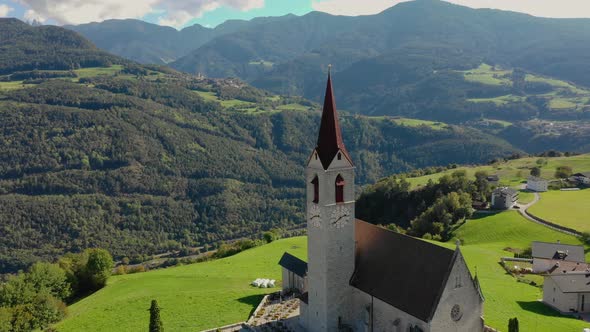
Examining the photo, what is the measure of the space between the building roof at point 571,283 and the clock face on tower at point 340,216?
31.0 metres

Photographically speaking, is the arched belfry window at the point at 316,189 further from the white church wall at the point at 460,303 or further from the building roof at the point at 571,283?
the building roof at the point at 571,283

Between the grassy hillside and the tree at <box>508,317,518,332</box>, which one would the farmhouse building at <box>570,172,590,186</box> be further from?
the tree at <box>508,317,518,332</box>

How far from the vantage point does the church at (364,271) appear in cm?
4166

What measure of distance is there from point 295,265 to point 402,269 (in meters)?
19.8

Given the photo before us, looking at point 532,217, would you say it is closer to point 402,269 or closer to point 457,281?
point 402,269

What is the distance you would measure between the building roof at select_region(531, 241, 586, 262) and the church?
43157 millimetres

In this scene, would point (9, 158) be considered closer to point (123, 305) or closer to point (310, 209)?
point (123, 305)

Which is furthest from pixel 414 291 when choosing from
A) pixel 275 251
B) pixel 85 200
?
pixel 85 200

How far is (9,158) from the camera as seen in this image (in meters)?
199

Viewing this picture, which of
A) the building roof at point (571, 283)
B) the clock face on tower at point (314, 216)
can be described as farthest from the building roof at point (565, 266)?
the clock face on tower at point (314, 216)

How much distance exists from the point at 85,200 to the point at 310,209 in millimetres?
161052

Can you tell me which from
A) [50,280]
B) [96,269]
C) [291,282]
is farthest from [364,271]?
[96,269]

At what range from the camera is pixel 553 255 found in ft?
264

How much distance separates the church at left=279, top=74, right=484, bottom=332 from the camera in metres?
41.7
